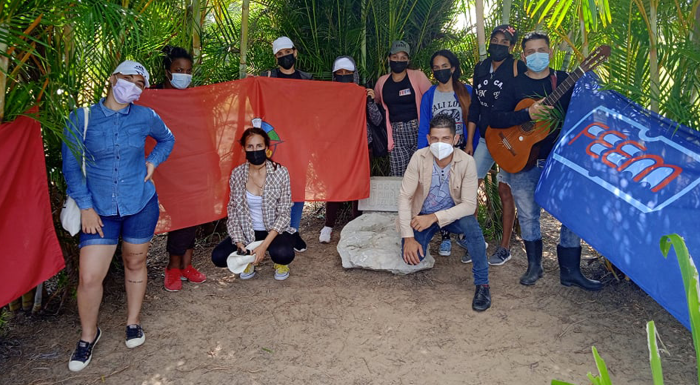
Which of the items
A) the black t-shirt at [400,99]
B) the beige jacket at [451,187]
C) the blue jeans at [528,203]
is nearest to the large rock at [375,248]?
the beige jacket at [451,187]

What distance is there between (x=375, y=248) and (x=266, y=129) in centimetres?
142

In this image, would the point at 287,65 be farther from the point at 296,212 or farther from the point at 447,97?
the point at 447,97

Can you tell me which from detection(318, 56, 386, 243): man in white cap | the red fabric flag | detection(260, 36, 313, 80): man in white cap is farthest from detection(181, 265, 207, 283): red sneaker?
detection(318, 56, 386, 243): man in white cap

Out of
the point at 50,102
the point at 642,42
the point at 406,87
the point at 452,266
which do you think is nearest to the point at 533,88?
the point at 642,42

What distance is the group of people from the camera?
3.15 meters

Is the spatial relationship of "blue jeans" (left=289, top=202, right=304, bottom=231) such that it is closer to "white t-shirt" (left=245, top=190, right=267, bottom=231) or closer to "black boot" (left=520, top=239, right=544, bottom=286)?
"white t-shirt" (left=245, top=190, right=267, bottom=231)

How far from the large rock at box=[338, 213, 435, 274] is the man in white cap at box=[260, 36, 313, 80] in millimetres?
1530

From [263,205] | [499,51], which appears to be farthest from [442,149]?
[263,205]

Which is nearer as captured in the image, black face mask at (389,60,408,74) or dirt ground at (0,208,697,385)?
dirt ground at (0,208,697,385)

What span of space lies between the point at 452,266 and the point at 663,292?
79.9 inches

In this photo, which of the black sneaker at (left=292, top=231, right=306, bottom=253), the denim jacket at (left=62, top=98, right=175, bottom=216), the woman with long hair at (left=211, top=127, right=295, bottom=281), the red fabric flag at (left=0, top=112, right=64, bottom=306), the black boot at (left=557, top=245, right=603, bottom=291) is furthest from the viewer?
the black sneaker at (left=292, top=231, right=306, bottom=253)

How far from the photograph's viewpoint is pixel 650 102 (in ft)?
11.4

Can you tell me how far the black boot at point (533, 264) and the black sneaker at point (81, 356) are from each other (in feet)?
10.3

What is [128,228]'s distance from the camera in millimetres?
3270
